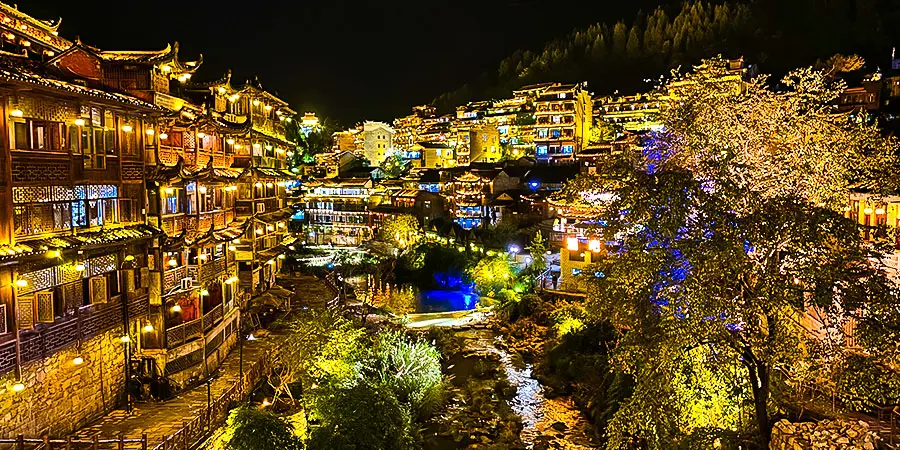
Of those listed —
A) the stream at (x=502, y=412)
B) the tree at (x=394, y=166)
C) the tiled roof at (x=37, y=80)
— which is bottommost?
the stream at (x=502, y=412)

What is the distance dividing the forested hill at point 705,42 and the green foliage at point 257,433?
6519 centimetres

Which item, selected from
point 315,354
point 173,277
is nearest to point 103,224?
point 173,277

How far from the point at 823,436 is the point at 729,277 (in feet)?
13.8

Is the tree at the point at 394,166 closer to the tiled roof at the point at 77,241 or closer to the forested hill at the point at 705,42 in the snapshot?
the forested hill at the point at 705,42

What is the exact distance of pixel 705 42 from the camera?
91.1m

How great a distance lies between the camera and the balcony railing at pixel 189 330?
57.5ft

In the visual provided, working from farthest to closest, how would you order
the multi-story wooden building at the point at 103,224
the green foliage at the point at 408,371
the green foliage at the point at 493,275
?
1. the green foliage at the point at 493,275
2. the green foliage at the point at 408,371
3. the multi-story wooden building at the point at 103,224

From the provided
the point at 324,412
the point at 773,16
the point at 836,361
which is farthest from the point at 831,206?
the point at 773,16

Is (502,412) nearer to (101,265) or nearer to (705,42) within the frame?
(101,265)

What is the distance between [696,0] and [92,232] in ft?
354

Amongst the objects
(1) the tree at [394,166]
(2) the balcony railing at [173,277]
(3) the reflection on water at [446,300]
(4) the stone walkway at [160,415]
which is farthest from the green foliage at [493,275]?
(1) the tree at [394,166]

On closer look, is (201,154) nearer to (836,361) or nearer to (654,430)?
(654,430)

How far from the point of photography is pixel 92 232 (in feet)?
48.3

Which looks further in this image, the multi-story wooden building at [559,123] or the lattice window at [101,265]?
the multi-story wooden building at [559,123]
